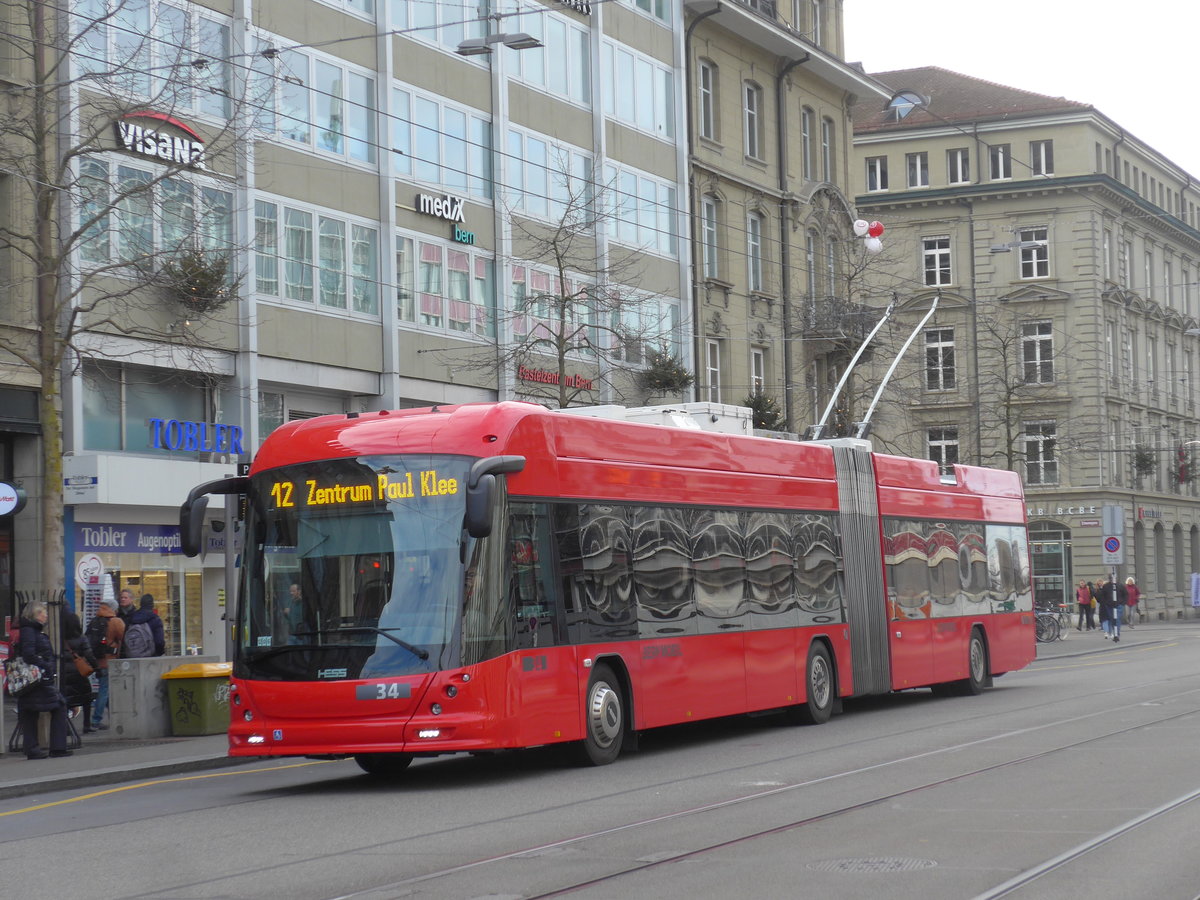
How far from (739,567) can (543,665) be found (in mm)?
4370

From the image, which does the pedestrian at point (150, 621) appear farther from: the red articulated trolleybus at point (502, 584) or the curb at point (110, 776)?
the red articulated trolleybus at point (502, 584)

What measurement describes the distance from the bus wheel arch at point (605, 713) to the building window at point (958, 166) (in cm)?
6111

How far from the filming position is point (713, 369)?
147 feet

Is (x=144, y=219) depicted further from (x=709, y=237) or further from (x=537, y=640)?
(x=709, y=237)

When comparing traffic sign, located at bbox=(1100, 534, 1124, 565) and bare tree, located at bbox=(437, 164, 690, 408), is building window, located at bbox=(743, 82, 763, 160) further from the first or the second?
traffic sign, located at bbox=(1100, 534, 1124, 565)

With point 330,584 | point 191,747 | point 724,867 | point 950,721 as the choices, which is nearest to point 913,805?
point 724,867

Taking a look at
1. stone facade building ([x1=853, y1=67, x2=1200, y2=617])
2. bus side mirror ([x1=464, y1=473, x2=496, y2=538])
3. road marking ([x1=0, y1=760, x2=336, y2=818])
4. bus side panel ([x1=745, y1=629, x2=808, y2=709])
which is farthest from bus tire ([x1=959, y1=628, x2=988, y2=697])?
stone facade building ([x1=853, y1=67, x2=1200, y2=617])

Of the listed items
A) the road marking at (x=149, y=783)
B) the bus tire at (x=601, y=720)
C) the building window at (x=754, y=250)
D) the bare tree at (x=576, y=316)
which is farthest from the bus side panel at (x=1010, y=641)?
the building window at (x=754, y=250)

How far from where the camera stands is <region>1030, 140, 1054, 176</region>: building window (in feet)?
241

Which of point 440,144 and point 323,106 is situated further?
point 440,144

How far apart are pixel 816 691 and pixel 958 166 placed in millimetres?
57131

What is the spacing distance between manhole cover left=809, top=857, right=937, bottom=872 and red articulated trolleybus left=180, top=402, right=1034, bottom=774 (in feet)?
15.3

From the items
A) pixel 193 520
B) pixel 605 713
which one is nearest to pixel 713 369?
pixel 605 713

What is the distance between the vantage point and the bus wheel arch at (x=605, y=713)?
1579cm
